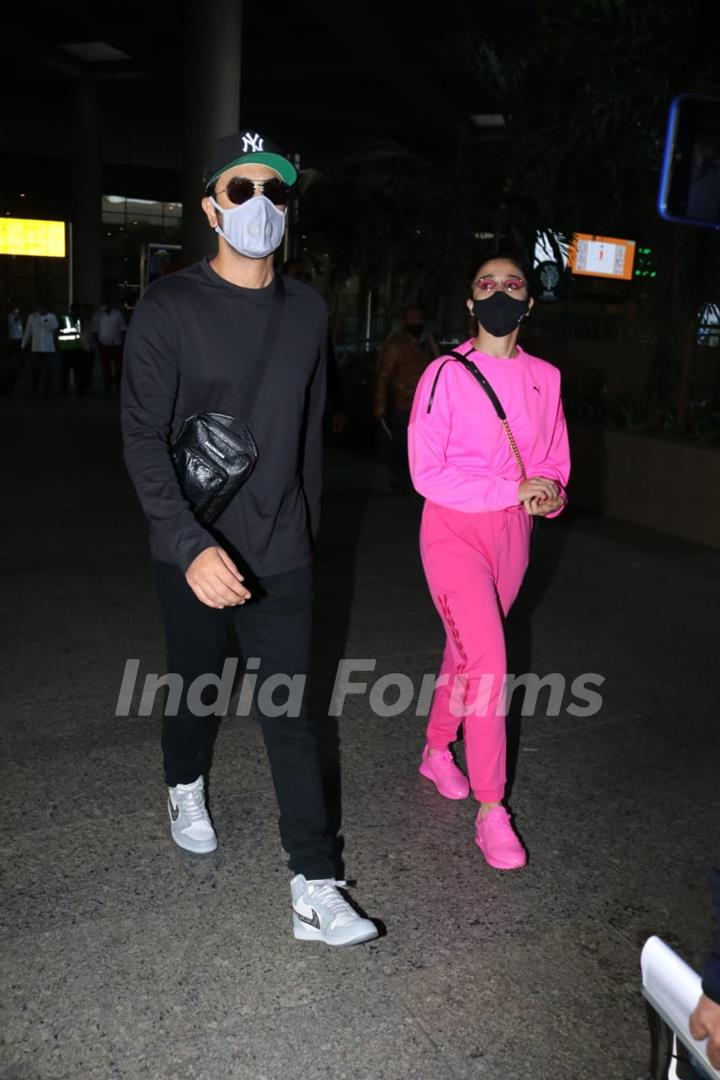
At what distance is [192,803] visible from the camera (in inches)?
140

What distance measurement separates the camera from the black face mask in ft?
12.0

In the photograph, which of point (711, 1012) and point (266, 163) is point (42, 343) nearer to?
point (266, 163)

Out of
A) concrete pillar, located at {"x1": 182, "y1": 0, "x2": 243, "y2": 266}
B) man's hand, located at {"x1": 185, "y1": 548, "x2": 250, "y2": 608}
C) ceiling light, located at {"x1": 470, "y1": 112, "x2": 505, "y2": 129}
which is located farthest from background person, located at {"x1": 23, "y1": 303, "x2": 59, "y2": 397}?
man's hand, located at {"x1": 185, "y1": 548, "x2": 250, "y2": 608}

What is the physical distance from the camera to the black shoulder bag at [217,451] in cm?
293

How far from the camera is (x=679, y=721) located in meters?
5.02

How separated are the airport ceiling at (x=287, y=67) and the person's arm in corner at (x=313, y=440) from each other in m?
13.0

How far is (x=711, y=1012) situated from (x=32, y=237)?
38087 millimetres

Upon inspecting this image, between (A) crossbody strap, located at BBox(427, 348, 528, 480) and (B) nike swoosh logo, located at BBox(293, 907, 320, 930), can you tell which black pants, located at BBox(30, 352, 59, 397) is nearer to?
(A) crossbody strap, located at BBox(427, 348, 528, 480)

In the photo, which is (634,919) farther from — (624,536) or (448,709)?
(624,536)

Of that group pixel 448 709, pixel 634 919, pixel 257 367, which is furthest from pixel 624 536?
pixel 257 367

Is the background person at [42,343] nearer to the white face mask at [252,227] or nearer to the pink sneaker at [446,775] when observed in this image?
the pink sneaker at [446,775]

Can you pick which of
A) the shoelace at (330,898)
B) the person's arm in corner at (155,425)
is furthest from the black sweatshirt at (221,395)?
the shoelace at (330,898)

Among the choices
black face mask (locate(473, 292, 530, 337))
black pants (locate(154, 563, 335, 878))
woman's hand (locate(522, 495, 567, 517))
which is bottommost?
black pants (locate(154, 563, 335, 878))

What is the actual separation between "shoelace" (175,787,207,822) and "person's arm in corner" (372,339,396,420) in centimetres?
691
